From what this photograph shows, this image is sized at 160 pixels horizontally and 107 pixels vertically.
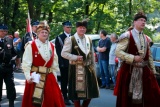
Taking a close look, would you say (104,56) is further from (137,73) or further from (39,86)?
(39,86)

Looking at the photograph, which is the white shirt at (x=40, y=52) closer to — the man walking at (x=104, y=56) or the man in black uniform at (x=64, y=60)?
the man in black uniform at (x=64, y=60)

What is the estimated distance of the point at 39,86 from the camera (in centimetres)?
679

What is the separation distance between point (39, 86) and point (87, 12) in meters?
21.0

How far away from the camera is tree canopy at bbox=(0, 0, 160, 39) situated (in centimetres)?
2536

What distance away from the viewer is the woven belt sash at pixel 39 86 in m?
6.75

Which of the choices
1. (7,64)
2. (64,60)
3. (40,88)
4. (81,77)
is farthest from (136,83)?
(7,64)

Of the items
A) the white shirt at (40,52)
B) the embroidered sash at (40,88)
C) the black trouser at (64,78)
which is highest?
the white shirt at (40,52)

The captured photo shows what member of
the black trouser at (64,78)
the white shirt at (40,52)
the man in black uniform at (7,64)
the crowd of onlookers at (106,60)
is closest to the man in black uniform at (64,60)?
the black trouser at (64,78)

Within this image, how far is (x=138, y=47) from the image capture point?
7.08 meters

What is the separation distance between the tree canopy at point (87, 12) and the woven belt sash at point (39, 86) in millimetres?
17022

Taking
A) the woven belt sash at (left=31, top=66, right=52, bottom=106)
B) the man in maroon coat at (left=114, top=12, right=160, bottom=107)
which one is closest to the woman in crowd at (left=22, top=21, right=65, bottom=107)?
the woven belt sash at (left=31, top=66, right=52, bottom=106)

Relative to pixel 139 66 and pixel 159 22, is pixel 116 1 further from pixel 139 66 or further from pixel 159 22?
pixel 139 66

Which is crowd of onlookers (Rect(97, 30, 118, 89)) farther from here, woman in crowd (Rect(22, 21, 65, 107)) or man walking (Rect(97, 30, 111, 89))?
woman in crowd (Rect(22, 21, 65, 107))

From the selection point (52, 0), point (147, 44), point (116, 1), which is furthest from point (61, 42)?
point (52, 0)
